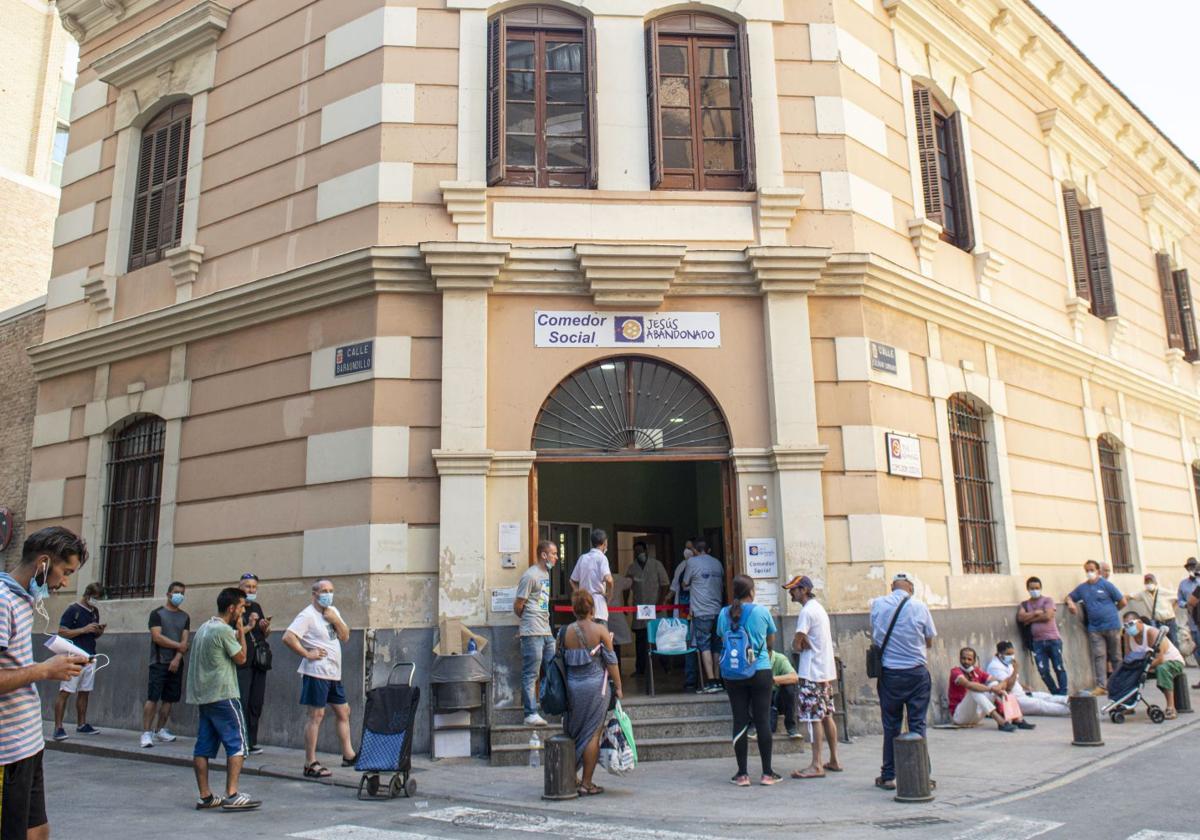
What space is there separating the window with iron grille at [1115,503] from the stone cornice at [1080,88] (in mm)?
5753

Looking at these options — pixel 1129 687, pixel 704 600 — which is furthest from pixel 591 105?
pixel 1129 687

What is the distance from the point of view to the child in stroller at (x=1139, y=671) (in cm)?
1120

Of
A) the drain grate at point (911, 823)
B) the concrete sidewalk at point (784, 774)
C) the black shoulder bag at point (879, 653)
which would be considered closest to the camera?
the drain grate at point (911, 823)

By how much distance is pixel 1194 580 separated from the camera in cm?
1463

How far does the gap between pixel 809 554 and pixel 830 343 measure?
2.45 meters

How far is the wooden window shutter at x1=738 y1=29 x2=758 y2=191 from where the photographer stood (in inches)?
453

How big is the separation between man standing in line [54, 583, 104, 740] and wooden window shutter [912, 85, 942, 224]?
11406 mm

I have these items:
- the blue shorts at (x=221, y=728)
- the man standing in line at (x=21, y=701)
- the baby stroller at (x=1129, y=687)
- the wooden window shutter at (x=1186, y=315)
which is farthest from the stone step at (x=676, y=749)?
the wooden window shutter at (x=1186, y=315)

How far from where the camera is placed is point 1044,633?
1239 centimetres

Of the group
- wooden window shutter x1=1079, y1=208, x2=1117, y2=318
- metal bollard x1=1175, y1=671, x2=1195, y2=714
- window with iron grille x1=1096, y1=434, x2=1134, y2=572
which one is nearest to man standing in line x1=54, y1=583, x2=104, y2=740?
metal bollard x1=1175, y1=671, x2=1195, y2=714

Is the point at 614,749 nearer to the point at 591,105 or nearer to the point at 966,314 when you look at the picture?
the point at 591,105

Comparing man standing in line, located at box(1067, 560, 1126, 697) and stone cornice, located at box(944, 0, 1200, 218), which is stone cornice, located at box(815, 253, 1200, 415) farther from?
stone cornice, located at box(944, 0, 1200, 218)

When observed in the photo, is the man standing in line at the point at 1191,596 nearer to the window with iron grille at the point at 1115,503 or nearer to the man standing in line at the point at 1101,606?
the window with iron grille at the point at 1115,503

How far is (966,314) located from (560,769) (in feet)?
27.6
